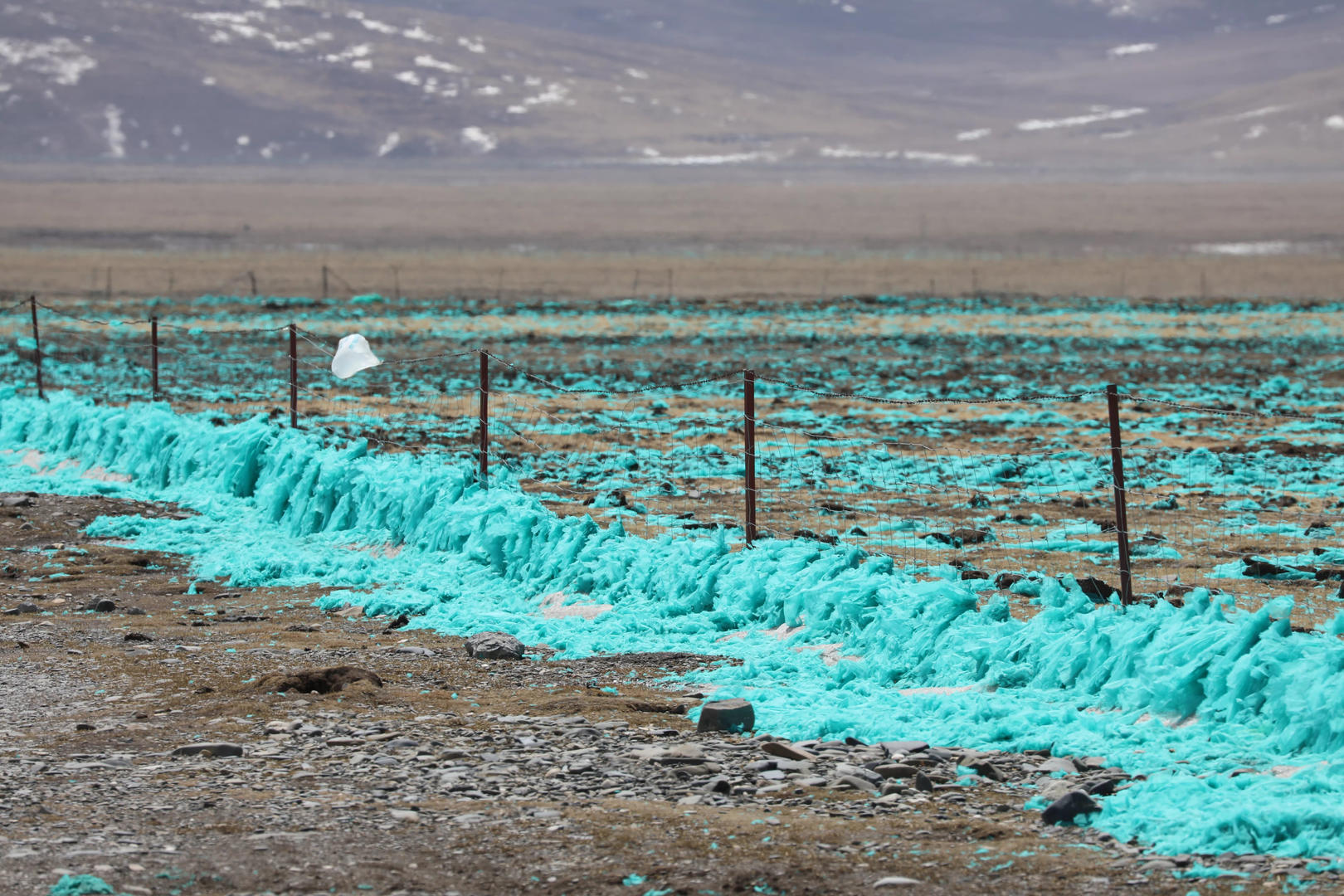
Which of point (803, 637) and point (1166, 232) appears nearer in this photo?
point (803, 637)

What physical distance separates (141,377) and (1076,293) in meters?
37.5

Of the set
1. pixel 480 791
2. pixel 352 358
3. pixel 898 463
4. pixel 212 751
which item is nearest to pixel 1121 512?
pixel 480 791

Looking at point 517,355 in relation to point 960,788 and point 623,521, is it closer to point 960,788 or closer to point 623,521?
point 623,521

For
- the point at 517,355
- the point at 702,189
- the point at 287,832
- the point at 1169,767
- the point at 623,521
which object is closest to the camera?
the point at 287,832

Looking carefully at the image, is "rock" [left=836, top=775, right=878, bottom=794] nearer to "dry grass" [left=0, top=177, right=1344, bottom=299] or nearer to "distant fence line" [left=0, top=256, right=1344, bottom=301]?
"distant fence line" [left=0, top=256, right=1344, bottom=301]

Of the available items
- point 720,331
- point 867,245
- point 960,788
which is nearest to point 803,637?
point 960,788

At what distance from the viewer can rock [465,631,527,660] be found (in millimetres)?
9250

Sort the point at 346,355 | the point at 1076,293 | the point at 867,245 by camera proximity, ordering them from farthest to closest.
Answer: the point at 867,245 < the point at 1076,293 < the point at 346,355

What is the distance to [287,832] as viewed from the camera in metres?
6.12

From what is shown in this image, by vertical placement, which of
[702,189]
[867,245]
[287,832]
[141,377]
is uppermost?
[702,189]

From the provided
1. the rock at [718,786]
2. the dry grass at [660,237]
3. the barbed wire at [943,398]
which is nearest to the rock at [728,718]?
the rock at [718,786]

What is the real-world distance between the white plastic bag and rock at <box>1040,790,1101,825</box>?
11626mm

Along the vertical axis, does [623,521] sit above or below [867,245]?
below

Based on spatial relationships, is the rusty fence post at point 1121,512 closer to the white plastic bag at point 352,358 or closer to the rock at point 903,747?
the rock at point 903,747
